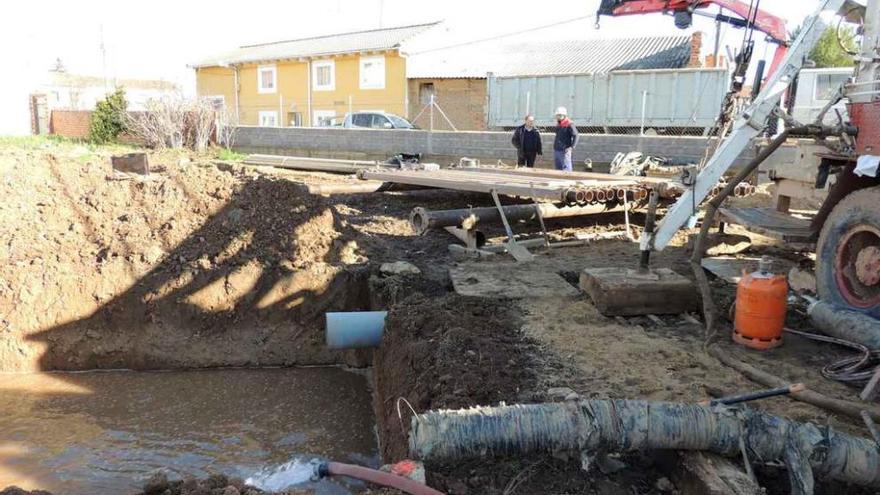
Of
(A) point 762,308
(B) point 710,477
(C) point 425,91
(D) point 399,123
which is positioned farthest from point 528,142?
(C) point 425,91

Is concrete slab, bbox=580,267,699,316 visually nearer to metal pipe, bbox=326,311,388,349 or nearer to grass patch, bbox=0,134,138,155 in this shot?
metal pipe, bbox=326,311,388,349

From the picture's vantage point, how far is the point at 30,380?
669 cm

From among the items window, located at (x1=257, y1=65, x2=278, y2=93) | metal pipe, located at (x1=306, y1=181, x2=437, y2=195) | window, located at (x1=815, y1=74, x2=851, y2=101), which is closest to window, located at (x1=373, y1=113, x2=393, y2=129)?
metal pipe, located at (x1=306, y1=181, x2=437, y2=195)

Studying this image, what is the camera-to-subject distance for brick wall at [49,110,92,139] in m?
29.1

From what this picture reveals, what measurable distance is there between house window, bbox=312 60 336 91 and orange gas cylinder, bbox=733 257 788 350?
85.5ft

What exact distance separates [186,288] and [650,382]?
508 cm

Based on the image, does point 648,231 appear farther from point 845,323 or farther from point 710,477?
point 710,477

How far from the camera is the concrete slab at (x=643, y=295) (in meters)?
5.49

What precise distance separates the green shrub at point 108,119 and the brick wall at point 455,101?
10.8 m

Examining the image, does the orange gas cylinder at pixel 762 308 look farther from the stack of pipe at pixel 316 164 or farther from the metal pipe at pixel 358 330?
the stack of pipe at pixel 316 164

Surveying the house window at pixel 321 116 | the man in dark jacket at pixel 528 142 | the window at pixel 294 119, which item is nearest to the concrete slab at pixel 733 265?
the man in dark jacket at pixel 528 142

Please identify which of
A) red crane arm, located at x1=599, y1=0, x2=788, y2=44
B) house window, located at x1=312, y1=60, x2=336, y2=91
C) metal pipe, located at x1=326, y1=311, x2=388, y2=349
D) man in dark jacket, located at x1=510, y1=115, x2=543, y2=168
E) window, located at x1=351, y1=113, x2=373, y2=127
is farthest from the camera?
house window, located at x1=312, y1=60, x2=336, y2=91

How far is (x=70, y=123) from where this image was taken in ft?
98.4

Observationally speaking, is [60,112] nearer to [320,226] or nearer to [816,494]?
[320,226]
